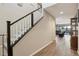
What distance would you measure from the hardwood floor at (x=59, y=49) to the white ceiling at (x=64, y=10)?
41 centimetres

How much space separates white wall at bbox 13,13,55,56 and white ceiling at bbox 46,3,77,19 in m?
0.14

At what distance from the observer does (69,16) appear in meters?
2.09

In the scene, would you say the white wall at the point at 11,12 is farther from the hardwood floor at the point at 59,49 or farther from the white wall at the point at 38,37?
the hardwood floor at the point at 59,49

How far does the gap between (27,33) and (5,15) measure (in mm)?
525

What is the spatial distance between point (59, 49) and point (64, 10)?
0.77m

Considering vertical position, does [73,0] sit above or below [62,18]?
above

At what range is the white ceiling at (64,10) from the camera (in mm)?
2092

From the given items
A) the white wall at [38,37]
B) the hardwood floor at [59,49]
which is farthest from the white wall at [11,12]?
the hardwood floor at [59,49]

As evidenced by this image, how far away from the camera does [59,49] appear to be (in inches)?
84.5

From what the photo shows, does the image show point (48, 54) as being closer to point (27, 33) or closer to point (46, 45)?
point (46, 45)

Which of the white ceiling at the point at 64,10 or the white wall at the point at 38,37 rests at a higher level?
the white ceiling at the point at 64,10

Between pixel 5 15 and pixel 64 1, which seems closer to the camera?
pixel 5 15

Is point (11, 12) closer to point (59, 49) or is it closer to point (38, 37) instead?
point (38, 37)

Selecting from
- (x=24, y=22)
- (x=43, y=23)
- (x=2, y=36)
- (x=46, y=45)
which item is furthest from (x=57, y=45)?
(x=2, y=36)
